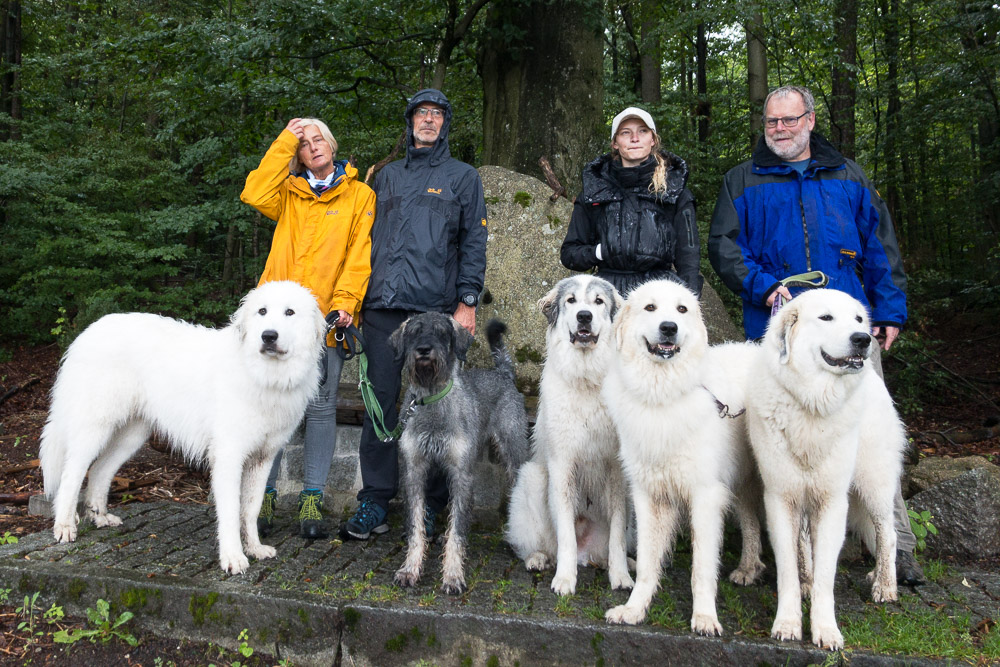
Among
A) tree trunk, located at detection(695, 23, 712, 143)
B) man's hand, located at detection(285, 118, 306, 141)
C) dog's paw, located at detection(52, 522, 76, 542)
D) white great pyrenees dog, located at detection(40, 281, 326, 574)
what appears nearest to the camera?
white great pyrenees dog, located at detection(40, 281, 326, 574)

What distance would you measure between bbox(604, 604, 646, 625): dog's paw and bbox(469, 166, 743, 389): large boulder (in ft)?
8.41

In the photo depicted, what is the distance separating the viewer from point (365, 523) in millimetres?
4344

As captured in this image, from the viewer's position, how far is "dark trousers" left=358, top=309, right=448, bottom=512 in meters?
4.40

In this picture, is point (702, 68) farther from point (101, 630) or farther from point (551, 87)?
point (101, 630)

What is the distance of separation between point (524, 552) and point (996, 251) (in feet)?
29.6

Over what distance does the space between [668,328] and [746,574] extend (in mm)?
1588

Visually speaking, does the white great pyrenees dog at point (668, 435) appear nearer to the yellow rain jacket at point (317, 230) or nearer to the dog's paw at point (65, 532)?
the yellow rain jacket at point (317, 230)

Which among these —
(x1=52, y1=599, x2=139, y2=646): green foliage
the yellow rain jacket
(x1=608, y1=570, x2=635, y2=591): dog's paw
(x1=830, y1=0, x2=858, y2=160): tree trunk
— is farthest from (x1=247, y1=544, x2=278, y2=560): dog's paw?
(x1=830, y1=0, x2=858, y2=160): tree trunk

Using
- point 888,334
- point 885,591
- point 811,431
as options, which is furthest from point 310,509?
point 888,334

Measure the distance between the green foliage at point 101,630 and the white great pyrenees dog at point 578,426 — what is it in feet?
6.91

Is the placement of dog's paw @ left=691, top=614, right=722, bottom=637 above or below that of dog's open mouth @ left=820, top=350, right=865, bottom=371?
below

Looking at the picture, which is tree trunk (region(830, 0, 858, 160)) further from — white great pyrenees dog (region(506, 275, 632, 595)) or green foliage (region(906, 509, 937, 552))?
white great pyrenees dog (region(506, 275, 632, 595))

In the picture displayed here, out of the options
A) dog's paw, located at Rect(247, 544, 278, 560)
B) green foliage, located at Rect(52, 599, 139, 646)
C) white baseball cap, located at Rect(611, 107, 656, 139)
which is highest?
white baseball cap, located at Rect(611, 107, 656, 139)

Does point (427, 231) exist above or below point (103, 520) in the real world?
above
